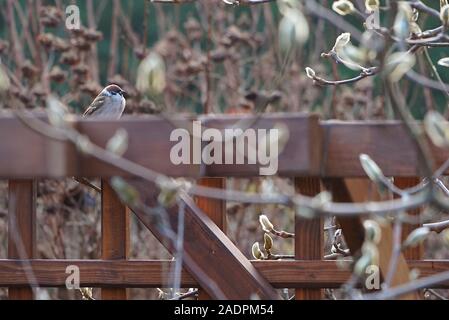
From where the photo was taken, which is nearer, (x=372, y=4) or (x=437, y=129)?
(x=437, y=129)

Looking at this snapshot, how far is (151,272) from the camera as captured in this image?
2.46 meters

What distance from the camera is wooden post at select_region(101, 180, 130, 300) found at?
236 cm

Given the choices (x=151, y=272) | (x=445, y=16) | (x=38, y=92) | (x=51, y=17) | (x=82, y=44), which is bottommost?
(x=151, y=272)

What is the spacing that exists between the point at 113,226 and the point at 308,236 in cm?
49

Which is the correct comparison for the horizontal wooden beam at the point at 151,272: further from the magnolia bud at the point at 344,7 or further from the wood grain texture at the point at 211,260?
the magnolia bud at the point at 344,7

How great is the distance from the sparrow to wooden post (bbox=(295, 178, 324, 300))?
2252 mm

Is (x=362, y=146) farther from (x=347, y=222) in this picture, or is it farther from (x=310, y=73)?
(x=310, y=73)

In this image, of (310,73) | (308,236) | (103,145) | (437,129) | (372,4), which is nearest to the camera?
(437,129)

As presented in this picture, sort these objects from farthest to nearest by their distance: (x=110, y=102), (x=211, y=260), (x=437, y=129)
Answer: (x=110, y=102) → (x=211, y=260) → (x=437, y=129)

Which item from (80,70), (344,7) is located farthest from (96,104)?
(344,7)

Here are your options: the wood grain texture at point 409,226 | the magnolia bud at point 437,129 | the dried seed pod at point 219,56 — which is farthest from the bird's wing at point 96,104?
the magnolia bud at point 437,129

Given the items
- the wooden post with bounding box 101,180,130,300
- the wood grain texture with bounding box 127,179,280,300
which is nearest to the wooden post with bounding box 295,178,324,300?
the wood grain texture with bounding box 127,179,280,300
